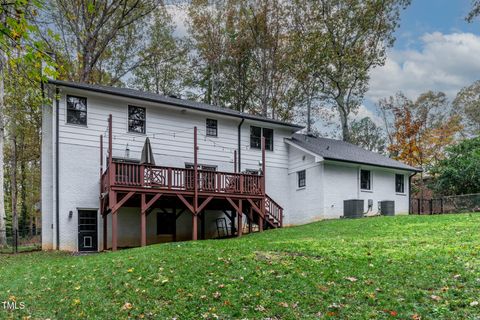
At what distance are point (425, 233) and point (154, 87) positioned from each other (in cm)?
2593

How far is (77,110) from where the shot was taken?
17016 mm

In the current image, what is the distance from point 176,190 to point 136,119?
4.44 meters

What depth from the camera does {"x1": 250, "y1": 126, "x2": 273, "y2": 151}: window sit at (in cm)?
2198

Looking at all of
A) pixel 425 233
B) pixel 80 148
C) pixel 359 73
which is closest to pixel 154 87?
pixel 359 73

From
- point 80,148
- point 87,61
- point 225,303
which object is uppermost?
point 87,61

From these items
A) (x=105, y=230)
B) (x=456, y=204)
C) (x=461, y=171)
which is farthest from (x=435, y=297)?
(x=461, y=171)

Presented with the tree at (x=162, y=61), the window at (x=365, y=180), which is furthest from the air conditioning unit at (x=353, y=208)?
Answer: the tree at (x=162, y=61)

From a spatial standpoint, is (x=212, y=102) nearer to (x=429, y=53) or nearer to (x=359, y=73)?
(x=359, y=73)

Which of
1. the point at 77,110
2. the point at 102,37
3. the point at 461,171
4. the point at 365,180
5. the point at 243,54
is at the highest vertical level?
the point at 243,54

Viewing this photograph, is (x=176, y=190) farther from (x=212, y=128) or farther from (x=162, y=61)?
(x=162, y=61)

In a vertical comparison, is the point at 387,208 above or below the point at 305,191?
below

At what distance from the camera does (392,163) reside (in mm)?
24781

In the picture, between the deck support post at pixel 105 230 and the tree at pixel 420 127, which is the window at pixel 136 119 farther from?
the tree at pixel 420 127

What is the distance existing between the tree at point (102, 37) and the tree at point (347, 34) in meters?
11.2
